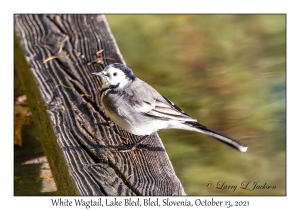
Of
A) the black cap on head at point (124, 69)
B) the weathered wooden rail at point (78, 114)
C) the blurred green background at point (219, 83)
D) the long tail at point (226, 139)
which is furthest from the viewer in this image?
the blurred green background at point (219, 83)

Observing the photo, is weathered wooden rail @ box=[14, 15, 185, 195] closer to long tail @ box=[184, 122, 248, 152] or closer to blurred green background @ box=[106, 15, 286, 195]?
long tail @ box=[184, 122, 248, 152]

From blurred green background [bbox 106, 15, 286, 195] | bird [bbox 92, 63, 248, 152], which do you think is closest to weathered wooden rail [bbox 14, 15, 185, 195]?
bird [bbox 92, 63, 248, 152]

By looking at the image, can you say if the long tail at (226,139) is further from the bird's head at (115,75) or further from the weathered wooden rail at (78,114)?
the bird's head at (115,75)

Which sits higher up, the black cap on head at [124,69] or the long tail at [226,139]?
the black cap on head at [124,69]

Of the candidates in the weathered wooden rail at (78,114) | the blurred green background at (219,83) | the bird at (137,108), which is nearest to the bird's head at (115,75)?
the bird at (137,108)

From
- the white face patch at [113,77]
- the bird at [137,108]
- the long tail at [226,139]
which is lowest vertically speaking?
the long tail at [226,139]

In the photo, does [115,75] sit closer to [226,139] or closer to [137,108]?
[137,108]
